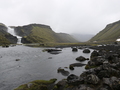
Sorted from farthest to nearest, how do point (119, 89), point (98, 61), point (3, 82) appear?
point (98, 61) < point (3, 82) < point (119, 89)

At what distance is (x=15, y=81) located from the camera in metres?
28.8

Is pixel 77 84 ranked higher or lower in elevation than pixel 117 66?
lower

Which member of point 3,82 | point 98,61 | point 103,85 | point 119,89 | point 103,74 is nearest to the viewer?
point 119,89

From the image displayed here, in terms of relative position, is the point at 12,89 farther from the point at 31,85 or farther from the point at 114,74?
the point at 114,74

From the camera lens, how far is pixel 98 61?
135 feet

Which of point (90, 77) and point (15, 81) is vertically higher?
point (90, 77)

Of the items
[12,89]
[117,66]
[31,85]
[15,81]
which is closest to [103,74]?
[117,66]

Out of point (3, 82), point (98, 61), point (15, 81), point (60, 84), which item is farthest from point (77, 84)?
point (98, 61)

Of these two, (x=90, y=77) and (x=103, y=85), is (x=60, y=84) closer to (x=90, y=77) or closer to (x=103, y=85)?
(x=90, y=77)

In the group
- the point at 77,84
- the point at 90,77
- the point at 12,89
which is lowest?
the point at 12,89

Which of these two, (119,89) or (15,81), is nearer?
(119,89)

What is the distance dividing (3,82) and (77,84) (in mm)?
19898

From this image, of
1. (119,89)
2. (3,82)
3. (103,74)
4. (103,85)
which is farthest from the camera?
(3,82)

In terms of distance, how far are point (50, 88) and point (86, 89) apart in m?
8.60
